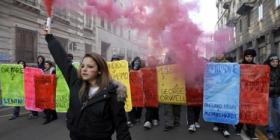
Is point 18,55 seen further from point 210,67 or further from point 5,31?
point 210,67

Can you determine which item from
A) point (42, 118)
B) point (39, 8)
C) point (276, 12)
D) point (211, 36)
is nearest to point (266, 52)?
point (276, 12)

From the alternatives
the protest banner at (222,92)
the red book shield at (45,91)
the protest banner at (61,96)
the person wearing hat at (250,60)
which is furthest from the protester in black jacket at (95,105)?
the red book shield at (45,91)

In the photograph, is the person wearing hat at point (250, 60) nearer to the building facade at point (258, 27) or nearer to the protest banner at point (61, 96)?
the protest banner at point (61, 96)

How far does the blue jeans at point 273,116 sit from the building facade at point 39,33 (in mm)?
8675

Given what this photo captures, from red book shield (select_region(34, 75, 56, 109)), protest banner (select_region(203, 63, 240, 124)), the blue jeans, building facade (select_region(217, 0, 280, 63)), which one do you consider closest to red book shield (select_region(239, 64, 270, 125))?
protest banner (select_region(203, 63, 240, 124))

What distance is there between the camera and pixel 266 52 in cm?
2392

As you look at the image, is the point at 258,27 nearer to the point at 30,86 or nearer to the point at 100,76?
the point at 30,86

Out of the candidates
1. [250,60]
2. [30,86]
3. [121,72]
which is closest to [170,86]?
[121,72]

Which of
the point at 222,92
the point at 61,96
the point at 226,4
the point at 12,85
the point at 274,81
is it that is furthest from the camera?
the point at 226,4

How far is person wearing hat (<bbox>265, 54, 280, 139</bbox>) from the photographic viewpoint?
7961mm

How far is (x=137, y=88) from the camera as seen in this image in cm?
963

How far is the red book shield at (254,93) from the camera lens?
776 centimetres

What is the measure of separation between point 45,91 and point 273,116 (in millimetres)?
5199

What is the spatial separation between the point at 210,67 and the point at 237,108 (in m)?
0.94
